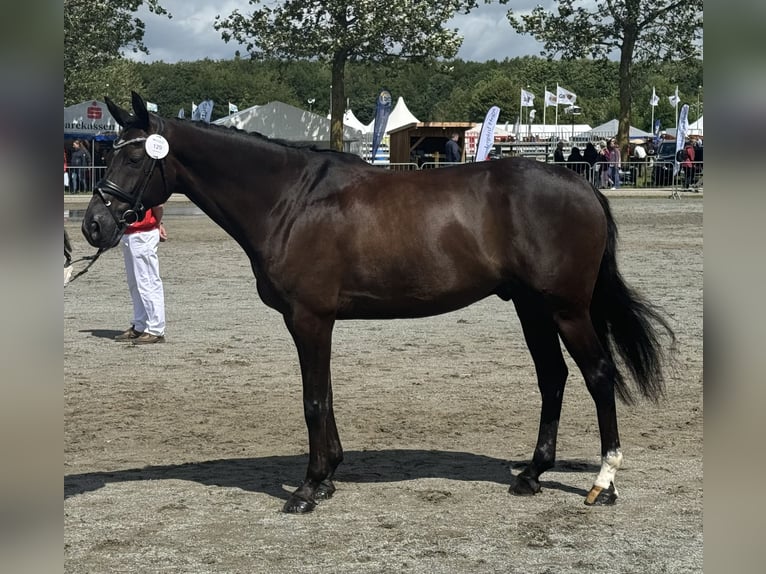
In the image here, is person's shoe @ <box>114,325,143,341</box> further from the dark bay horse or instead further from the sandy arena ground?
the dark bay horse

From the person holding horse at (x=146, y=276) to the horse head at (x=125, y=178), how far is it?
4.95 meters

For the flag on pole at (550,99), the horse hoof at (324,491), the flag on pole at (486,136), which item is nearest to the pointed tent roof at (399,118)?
the flag on pole at (550,99)

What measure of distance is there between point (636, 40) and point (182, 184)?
131 ft

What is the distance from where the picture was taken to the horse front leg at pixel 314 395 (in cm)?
543

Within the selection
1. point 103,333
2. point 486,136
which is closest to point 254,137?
point 103,333

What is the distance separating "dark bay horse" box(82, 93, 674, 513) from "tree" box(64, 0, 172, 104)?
119 ft

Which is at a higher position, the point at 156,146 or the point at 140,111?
the point at 140,111

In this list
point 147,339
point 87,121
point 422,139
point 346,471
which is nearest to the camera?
point 346,471

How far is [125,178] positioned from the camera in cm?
544

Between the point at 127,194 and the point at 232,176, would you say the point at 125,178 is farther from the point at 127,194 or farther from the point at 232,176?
the point at 232,176

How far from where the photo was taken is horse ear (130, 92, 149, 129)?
5.13 metres

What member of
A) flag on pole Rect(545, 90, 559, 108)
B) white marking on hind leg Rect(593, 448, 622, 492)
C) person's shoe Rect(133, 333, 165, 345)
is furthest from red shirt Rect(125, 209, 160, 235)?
flag on pole Rect(545, 90, 559, 108)

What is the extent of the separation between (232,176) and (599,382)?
2.40 meters
